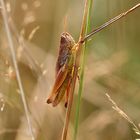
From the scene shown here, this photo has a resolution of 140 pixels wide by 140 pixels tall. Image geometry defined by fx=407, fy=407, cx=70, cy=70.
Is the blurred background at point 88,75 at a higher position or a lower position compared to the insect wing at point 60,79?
lower

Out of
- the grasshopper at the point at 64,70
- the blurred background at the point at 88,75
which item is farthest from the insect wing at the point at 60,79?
the blurred background at the point at 88,75

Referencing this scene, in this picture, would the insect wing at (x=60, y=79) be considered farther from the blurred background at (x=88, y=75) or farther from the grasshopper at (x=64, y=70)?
the blurred background at (x=88, y=75)

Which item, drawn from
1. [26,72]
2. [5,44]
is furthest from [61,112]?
[26,72]

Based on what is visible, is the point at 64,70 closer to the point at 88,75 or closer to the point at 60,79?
the point at 60,79

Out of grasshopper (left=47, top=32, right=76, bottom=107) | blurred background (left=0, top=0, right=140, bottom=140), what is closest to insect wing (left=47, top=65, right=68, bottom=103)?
grasshopper (left=47, top=32, right=76, bottom=107)

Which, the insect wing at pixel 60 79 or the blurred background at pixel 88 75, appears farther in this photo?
the blurred background at pixel 88 75

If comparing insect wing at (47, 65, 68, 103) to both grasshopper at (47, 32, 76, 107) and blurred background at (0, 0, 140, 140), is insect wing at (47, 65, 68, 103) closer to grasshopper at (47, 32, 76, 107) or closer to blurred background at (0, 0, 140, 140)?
grasshopper at (47, 32, 76, 107)
